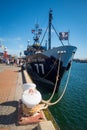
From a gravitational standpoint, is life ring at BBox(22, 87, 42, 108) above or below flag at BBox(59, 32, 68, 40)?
below

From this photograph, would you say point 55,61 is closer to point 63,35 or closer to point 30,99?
point 63,35

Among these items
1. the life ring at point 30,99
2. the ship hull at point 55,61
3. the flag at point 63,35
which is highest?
the flag at point 63,35

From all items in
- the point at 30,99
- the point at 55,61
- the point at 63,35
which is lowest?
the point at 30,99

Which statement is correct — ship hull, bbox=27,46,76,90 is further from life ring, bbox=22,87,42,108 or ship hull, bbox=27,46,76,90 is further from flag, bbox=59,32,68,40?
life ring, bbox=22,87,42,108

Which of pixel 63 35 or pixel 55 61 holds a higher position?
pixel 63 35

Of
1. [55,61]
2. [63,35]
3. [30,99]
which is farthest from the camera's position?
[63,35]

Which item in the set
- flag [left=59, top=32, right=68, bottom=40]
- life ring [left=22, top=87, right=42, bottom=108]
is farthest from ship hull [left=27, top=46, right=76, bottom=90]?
life ring [left=22, top=87, right=42, bottom=108]

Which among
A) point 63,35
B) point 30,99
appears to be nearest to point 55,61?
point 63,35

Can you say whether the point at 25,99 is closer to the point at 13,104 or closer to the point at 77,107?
the point at 13,104

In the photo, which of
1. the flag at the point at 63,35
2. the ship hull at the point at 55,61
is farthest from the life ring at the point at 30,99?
the flag at the point at 63,35

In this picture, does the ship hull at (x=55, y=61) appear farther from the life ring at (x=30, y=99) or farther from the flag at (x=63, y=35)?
the life ring at (x=30, y=99)

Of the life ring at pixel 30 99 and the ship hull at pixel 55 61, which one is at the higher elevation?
the ship hull at pixel 55 61

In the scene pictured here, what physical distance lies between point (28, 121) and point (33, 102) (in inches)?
23.9

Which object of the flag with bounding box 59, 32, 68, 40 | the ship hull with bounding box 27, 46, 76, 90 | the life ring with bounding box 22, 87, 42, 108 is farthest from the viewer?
the flag with bounding box 59, 32, 68, 40
